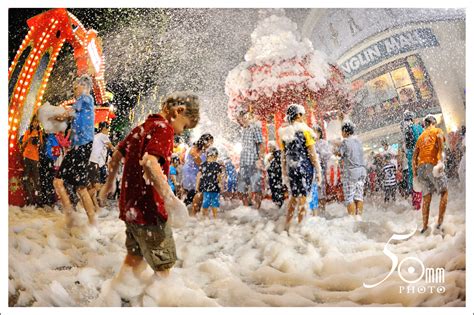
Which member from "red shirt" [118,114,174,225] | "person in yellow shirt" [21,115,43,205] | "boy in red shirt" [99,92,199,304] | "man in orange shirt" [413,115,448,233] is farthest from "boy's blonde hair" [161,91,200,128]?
"man in orange shirt" [413,115,448,233]

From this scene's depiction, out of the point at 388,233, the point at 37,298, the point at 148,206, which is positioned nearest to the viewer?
the point at 148,206

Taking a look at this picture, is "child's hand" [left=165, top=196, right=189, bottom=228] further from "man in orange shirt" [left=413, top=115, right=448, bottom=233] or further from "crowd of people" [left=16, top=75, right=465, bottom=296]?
"man in orange shirt" [left=413, top=115, right=448, bottom=233]

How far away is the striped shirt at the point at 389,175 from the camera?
3041 mm

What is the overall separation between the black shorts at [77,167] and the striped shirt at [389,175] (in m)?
2.07

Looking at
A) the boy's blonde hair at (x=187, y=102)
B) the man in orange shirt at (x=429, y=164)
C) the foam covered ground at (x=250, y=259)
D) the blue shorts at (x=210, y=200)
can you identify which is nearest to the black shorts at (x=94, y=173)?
the foam covered ground at (x=250, y=259)

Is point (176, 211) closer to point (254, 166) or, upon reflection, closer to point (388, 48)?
point (254, 166)

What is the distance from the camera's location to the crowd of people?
2.97m

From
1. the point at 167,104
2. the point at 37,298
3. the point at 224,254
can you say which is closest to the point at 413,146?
the point at 224,254

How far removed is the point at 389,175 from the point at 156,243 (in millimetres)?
1673

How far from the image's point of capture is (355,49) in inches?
122

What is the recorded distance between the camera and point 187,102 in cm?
293

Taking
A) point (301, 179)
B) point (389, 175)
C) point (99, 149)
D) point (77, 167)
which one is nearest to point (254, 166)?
point (301, 179)
